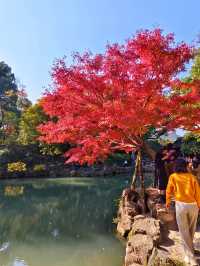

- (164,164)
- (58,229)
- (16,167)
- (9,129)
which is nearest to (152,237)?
(164,164)

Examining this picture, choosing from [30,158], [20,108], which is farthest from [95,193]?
[20,108]

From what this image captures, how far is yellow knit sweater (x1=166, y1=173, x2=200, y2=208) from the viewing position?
12.7 feet

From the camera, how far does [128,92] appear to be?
7.13m

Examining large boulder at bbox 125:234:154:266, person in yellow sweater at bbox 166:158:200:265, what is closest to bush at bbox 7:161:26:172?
large boulder at bbox 125:234:154:266

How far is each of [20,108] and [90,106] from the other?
991 inches

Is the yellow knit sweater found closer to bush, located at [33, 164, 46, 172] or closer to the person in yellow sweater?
the person in yellow sweater

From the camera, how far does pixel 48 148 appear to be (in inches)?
912

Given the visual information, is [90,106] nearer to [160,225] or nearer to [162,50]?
[162,50]

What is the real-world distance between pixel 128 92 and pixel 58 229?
384cm

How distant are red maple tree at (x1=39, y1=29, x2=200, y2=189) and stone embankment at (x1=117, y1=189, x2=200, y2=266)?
1.75 metres

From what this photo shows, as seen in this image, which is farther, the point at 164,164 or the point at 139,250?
the point at 164,164

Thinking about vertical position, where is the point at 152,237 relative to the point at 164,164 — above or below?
below

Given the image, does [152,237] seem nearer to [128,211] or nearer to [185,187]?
[185,187]

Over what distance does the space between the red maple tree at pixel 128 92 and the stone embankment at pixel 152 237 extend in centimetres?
175
